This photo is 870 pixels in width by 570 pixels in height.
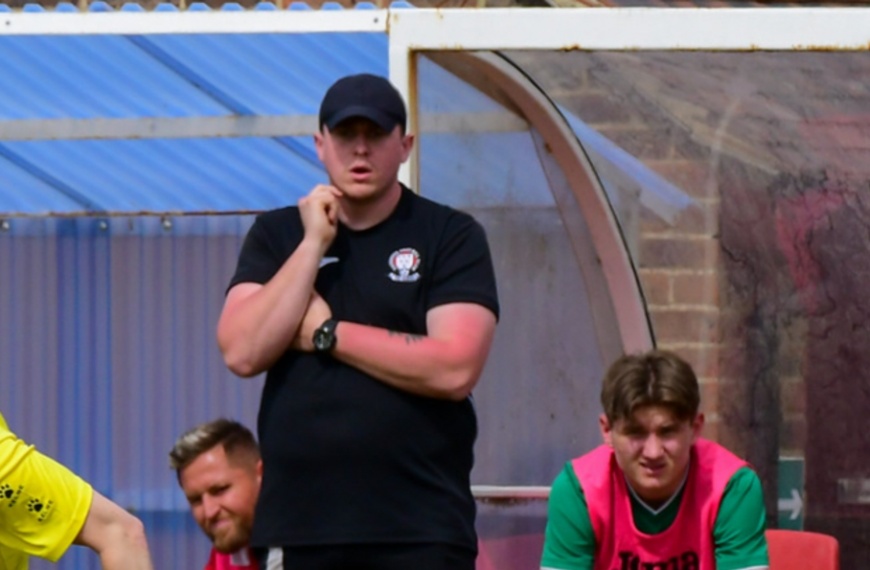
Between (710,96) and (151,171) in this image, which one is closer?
(710,96)

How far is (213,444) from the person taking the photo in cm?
458

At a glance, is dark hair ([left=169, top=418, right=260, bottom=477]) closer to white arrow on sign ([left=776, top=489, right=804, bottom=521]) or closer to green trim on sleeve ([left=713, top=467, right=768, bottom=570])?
green trim on sleeve ([left=713, top=467, right=768, bottom=570])

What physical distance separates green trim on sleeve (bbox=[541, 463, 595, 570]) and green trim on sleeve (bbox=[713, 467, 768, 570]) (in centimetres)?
28

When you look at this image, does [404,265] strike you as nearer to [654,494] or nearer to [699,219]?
[654,494]

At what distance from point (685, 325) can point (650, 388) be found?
1.27 m

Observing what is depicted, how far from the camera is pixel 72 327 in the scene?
6.45 metres

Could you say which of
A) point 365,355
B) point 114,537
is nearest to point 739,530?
point 365,355

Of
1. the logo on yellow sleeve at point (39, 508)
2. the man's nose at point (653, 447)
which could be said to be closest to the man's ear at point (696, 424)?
the man's nose at point (653, 447)

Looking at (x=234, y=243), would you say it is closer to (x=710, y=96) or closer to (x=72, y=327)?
(x=72, y=327)

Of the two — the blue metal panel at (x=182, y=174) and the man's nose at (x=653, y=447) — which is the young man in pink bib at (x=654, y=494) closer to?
the man's nose at (x=653, y=447)

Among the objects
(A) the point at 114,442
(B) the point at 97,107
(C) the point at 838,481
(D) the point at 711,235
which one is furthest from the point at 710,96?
(A) the point at 114,442

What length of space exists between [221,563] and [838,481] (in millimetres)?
1766

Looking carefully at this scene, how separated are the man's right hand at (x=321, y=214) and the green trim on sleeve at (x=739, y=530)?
1065mm

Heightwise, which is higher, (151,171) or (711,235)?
(151,171)
